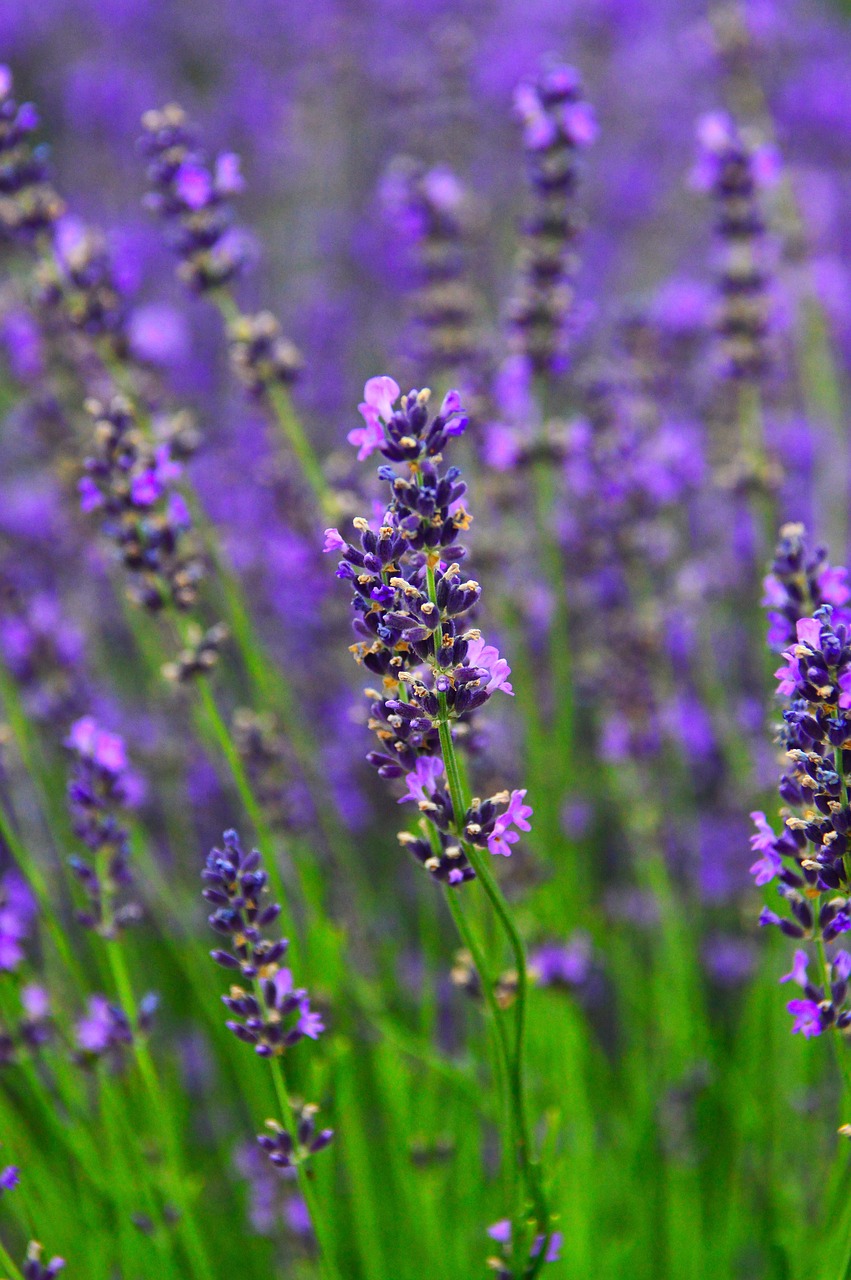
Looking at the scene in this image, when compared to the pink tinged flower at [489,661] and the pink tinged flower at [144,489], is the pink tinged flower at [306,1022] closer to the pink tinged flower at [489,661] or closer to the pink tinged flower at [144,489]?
the pink tinged flower at [489,661]

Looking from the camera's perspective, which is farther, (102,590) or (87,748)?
(102,590)

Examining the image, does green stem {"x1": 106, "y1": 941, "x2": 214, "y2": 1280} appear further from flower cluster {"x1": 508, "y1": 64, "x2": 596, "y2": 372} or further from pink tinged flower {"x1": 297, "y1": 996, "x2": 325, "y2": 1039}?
flower cluster {"x1": 508, "y1": 64, "x2": 596, "y2": 372}

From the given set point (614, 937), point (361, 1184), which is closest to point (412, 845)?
point (361, 1184)

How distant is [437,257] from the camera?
3.10 meters

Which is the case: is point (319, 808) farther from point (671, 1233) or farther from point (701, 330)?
point (701, 330)

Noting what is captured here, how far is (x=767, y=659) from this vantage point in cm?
272

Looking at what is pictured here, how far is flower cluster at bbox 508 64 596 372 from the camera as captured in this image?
262 cm

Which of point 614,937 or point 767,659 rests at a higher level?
point 767,659

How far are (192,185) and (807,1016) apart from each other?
193cm

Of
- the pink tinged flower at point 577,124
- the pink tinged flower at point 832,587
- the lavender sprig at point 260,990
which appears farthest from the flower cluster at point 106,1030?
the pink tinged flower at point 577,124

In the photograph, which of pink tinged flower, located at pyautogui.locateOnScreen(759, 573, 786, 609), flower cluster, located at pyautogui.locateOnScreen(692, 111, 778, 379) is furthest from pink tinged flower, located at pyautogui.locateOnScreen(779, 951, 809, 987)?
flower cluster, located at pyautogui.locateOnScreen(692, 111, 778, 379)

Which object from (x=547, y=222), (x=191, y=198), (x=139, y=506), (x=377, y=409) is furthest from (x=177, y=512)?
(x=547, y=222)

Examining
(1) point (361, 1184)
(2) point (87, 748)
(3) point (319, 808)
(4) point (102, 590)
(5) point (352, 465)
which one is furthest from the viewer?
(4) point (102, 590)

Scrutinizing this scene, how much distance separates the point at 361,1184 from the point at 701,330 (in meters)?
2.93
